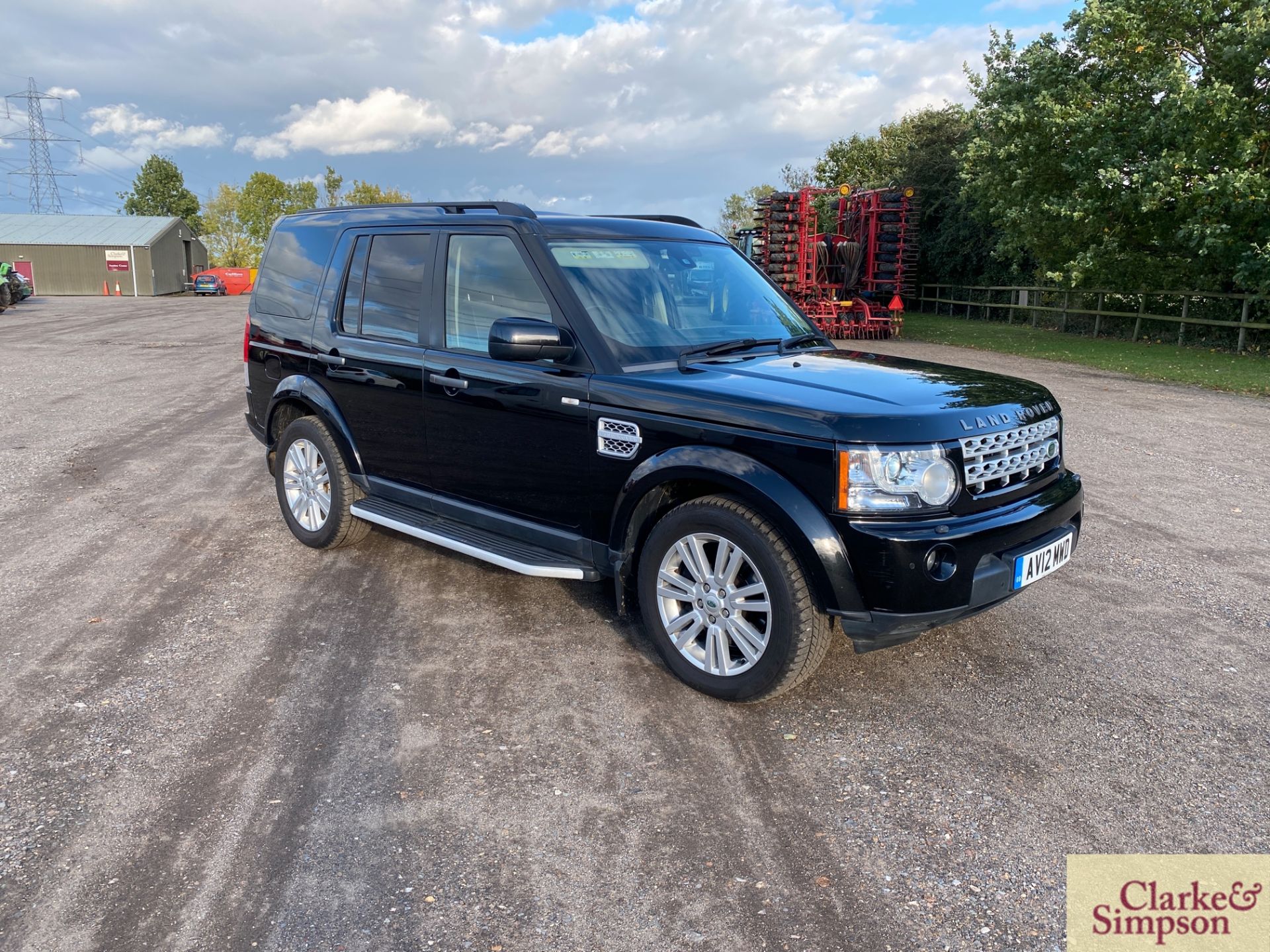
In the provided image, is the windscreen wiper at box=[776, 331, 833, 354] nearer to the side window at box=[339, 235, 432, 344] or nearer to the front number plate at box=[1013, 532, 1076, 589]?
the front number plate at box=[1013, 532, 1076, 589]

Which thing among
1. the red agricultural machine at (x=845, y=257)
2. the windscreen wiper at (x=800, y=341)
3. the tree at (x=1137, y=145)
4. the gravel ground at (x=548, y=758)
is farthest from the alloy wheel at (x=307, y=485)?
the red agricultural machine at (x=845, y=257)

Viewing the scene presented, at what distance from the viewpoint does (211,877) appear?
283 centimetres

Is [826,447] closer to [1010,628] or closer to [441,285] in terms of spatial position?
[1010,628]

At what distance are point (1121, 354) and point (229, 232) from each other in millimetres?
90326

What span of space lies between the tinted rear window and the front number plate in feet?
14.0

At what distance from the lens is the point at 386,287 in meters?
5.34

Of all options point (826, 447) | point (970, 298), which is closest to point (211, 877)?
point (826, 447)

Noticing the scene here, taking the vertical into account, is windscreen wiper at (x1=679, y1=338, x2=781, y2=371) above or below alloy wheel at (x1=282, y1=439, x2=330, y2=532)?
above

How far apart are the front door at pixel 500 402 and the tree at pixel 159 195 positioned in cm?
10916

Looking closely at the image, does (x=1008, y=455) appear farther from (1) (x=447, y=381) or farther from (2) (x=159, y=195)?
(2) (x=159, y=195)

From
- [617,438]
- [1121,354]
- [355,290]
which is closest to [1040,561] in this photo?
[617,438]

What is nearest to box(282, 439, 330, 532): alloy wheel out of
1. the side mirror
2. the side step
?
the side step

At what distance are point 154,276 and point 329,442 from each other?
66885 millimetres

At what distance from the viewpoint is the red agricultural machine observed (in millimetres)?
24594
